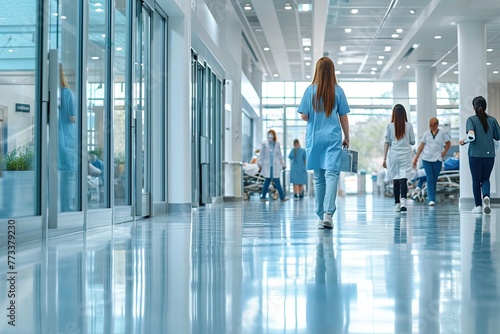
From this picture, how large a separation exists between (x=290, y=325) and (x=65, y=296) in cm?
98

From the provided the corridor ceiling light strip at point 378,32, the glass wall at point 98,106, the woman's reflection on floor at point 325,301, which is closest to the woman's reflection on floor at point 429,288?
the woman's reflection on floor at point 325,301

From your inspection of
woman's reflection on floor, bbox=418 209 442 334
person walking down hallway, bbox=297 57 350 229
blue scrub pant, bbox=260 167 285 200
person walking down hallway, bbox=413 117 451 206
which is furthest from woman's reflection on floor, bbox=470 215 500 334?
blue scrub pant, bbox=260 167 285 200

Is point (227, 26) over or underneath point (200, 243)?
over

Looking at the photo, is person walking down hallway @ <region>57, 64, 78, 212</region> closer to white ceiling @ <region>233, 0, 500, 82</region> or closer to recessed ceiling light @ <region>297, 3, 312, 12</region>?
white ceiling @ <region>233, 0, 500, 82</region>

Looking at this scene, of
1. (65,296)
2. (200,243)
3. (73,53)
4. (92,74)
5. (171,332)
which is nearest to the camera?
(171,332)

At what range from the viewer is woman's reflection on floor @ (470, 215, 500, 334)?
2094 millimetres

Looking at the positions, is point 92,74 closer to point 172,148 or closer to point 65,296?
point 172,148

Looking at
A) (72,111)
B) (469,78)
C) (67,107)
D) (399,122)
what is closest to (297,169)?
(469,78)

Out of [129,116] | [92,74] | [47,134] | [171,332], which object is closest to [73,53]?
[92,74]

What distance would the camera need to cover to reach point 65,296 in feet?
8.71

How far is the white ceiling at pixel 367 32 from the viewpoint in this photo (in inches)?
603

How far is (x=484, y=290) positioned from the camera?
108 inches

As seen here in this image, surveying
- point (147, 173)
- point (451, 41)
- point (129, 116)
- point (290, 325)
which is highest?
point (451, 41)

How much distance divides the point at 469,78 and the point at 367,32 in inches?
143
